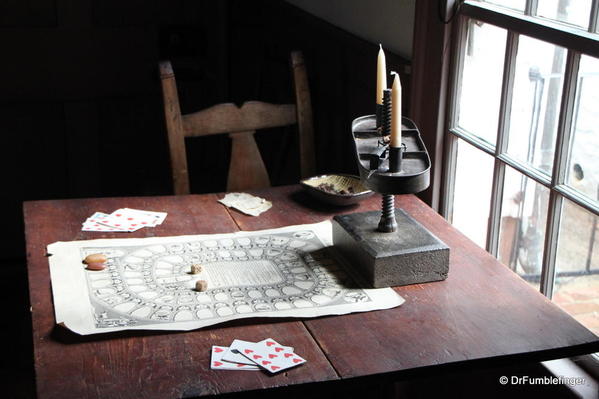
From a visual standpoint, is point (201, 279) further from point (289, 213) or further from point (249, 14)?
point (249, 14)

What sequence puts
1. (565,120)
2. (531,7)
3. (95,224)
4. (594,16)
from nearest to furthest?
(594,16) < (565,120) < (531,7) < (95,224)

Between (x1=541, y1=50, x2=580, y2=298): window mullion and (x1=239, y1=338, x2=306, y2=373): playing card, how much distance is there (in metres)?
0.66

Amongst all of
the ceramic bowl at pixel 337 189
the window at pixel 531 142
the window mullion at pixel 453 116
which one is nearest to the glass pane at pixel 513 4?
the window at pixel 531 142

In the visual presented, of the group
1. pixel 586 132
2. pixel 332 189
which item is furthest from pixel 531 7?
pixel 332 189

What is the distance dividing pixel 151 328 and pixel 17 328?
2.09 m

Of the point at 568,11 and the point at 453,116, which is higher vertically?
the point at 568,11

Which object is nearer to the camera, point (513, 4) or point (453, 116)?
point (513, 4)

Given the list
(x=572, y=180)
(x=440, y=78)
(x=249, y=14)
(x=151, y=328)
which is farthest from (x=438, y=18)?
(x=249, y=14)

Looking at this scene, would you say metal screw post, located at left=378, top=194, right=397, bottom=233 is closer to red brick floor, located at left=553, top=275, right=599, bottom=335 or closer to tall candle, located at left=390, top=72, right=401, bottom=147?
tall candle, located at left=390, top=72, right=401, bottom=147

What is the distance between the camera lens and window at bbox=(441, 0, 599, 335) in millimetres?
1541

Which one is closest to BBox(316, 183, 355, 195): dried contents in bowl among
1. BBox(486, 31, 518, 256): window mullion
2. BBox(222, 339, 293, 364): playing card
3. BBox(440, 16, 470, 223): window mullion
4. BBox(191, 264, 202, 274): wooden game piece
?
BBox(440, 16, 470, 223): window mullion

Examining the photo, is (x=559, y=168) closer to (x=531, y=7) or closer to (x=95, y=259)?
(x=531, y=7)

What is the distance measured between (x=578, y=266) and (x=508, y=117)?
40cm

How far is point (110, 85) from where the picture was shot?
398 cm
